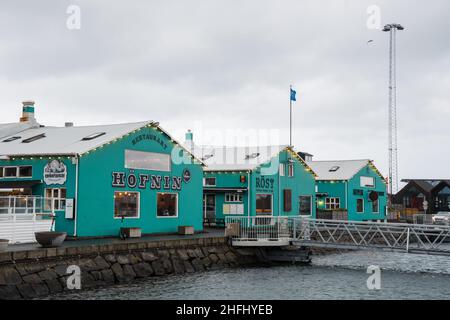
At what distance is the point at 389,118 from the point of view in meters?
77.9

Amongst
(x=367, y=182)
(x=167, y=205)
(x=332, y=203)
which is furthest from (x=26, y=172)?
(x=367, y=182)

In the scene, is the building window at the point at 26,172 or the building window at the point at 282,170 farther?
the building window at the point at 282,170

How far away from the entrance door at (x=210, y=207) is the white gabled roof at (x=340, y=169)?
50.5 ft

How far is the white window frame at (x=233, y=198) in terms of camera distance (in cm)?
4612

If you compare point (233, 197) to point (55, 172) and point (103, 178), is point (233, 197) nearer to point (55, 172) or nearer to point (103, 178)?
point (103, 178)

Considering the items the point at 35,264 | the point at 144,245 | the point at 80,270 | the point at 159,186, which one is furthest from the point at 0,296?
the point at 159,186

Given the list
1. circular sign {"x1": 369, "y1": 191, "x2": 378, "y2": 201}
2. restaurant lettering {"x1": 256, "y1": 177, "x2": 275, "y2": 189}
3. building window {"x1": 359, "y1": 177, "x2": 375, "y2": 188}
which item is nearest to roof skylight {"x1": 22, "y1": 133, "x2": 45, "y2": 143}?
restaurant lettering {"x1": 256, "y1": 177, "x2": 275, "y2": 189}

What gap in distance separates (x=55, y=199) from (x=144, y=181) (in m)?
5.70

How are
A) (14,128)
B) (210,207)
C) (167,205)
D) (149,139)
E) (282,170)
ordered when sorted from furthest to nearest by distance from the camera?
(282,170)
(210,207)
(14,128)
(167,205)
(149,139)

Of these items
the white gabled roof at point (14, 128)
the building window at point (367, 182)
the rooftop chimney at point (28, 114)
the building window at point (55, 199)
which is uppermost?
the rooftop chimney at point (28, 114)

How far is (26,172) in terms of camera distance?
110 feet

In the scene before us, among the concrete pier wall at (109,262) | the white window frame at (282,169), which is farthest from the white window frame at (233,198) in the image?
the concrete pier wall at (109,262)

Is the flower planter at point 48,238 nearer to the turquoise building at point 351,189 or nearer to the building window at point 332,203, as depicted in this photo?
the turquoise building at point 351,189

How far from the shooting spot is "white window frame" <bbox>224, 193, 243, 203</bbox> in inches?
1816
